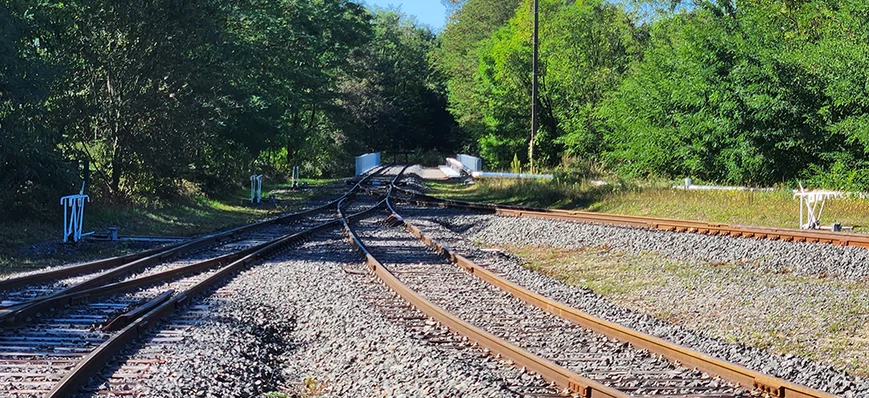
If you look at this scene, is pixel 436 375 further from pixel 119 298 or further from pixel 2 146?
pixel 2 146

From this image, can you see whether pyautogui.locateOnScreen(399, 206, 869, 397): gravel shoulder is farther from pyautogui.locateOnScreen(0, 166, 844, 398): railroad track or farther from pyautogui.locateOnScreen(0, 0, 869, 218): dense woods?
pyautogui.locateOnScreen(0, 0, 869, 218): dense woods

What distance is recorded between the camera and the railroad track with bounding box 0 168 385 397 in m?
6.82

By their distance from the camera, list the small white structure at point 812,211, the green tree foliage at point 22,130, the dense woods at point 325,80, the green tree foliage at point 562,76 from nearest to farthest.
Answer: the small white structure at point 812,211 → the green tree foliage at point 22,130 → the dense woods at point 325,80 → the green tree foliage at point 562,76

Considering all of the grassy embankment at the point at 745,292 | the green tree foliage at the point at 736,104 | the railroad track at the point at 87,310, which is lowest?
the grassy embankment at the point at 745,292

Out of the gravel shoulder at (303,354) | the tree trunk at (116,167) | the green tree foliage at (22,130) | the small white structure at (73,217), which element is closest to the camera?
the gravel shoulder at (303,354)

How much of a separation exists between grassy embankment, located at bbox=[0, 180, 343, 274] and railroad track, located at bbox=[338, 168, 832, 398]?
5.52 m

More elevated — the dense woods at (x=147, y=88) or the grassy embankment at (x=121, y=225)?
the dense woods at (x=147, y=88)

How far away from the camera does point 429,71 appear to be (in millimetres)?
94938

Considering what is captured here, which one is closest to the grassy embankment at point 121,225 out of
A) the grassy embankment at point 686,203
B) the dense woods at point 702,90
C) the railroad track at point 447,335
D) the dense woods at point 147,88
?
the dense woods at point 147,88

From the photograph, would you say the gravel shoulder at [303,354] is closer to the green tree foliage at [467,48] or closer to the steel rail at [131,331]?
the steel rail at [131,331]

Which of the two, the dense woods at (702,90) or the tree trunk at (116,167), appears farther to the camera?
the tree trunk at (116,167)

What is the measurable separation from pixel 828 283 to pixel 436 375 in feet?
23.7

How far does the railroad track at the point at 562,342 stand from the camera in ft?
21.6

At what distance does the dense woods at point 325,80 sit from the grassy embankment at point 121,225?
85 cm
